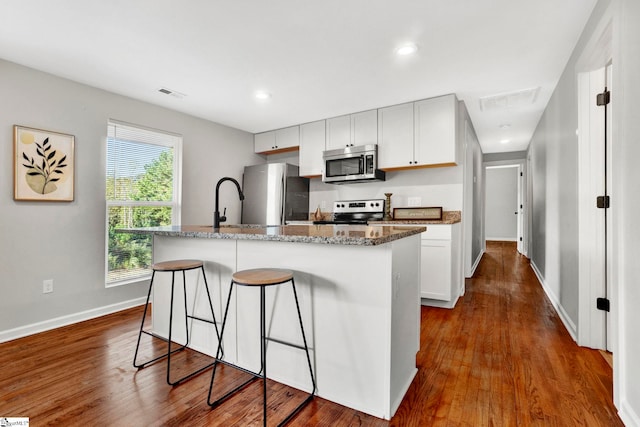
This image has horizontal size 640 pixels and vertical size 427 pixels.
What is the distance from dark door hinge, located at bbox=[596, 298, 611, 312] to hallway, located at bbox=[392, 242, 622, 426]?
0.32 meters

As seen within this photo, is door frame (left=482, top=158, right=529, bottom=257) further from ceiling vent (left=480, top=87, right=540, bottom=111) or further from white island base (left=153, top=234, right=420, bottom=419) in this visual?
white island base (left=153, top=234, right=420, bottom=419)

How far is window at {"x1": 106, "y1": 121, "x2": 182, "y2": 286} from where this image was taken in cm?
333

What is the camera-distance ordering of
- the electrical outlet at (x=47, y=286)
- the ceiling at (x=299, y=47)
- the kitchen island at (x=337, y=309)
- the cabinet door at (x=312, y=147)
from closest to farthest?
the kitchen island at (x=337, y=309), the ceiling at (x=299, y=47), the electrical outlet at (x=47, y=286), the cabinet door at (x=312, y=147)

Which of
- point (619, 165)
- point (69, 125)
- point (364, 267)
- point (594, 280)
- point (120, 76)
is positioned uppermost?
point (120, 76)

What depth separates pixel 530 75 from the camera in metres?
2.92

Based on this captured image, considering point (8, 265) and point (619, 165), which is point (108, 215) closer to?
point (8, 265)

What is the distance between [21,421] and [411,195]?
3901 mm

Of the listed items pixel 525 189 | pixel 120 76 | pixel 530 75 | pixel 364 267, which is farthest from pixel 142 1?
pixel 525 189

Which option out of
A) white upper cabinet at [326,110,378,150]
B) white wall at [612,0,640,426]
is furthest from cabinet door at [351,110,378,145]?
white wall at [612,0,640,426]

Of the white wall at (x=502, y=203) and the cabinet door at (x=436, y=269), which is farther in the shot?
the white wall at (x=502, y=203)

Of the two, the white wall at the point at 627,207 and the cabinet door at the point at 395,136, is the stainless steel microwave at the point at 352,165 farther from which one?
the white wall at the point at 627,207

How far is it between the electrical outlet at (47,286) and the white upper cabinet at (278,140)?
10.3 feet

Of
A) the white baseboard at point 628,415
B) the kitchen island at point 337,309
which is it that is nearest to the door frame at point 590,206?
the white baseboard at point 628,415

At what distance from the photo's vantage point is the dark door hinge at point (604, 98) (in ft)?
7.02
